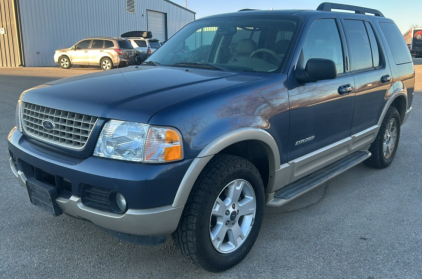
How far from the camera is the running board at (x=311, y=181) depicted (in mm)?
3287

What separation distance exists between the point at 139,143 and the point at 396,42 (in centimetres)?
416

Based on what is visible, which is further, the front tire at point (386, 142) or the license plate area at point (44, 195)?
the front tire at point (386, 142)

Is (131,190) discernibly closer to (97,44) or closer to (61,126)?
(61,126)

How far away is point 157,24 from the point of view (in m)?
32.3

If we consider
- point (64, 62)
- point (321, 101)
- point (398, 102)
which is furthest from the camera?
point (64, 62)

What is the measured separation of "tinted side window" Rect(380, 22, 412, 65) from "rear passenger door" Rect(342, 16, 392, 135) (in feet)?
1.18

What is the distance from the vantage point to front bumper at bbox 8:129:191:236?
7.51 ft

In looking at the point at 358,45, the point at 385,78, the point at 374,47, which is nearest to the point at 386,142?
the point at 385,78

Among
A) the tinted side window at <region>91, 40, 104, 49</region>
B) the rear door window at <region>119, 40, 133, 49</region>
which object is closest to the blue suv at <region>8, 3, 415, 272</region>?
the rear door window at <region>119, 40, 133, 49</region>

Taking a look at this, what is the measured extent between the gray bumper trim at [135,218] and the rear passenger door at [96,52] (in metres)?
18.4

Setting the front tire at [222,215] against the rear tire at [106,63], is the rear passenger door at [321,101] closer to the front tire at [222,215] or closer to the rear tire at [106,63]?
the front tire at [222,215]

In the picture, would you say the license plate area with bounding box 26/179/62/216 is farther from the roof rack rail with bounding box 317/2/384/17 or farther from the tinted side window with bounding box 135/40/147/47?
the tinted side window with bounding box 135/40/147/47

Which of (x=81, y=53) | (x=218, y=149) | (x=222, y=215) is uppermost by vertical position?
(x=218, y=149)

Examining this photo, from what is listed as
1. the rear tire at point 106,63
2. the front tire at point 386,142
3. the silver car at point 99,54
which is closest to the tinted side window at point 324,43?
the front tire at point 386,142
